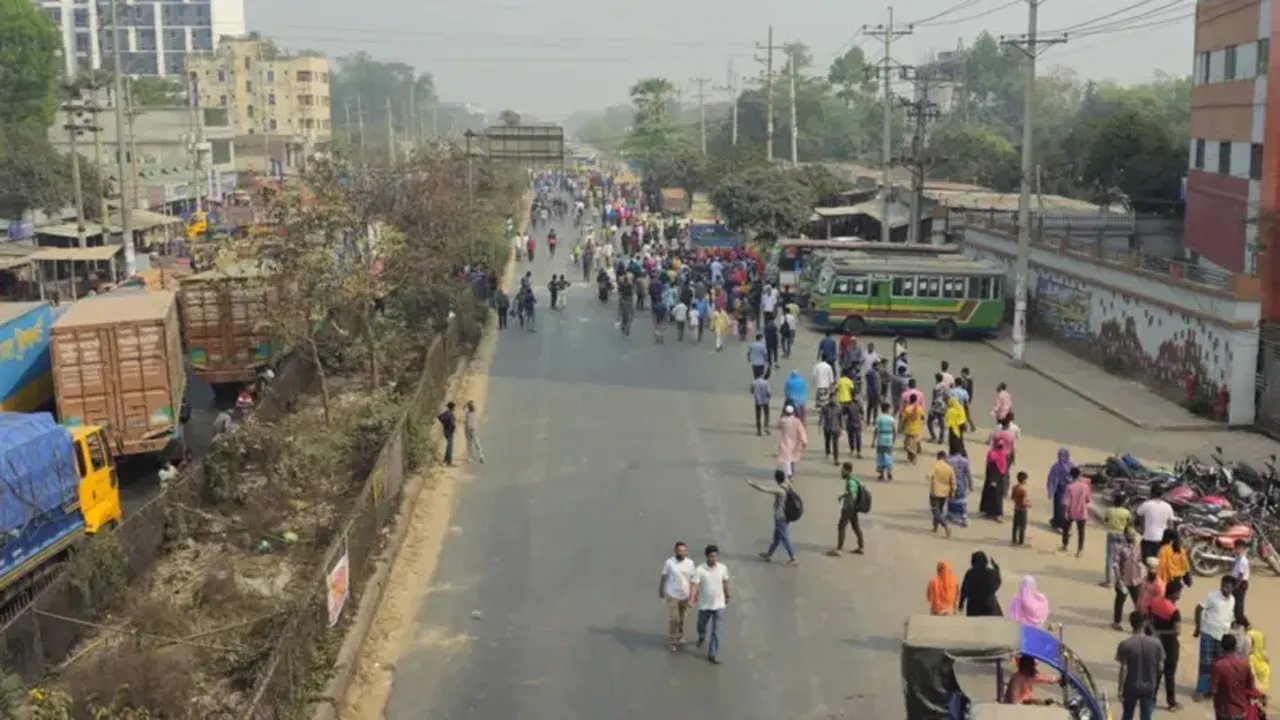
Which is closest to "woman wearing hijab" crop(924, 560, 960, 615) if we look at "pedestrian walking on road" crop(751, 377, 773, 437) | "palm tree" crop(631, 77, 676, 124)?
"pedestrian walking on road" crop(751, 377, 773, 437)

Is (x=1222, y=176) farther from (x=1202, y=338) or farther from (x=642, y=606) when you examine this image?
(x=642, y=606)

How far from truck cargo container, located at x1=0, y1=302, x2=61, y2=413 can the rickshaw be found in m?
16.2

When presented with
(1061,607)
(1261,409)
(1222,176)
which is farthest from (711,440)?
(1222,176)

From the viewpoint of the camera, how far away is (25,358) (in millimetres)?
21641

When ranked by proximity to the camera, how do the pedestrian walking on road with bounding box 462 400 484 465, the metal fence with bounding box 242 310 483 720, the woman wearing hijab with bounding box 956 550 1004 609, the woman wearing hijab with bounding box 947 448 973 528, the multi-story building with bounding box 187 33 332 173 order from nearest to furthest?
the metal fence with bounding box 242 310 483 720
the woman wearing hijab with bounding box 956 550 1004 609
the woman wearing hijab with bounding box 947 448 973 528
the pedestrian walking on road with bounding box 462 400 484 465
the multi-story building with bounding box 187 33 332 173

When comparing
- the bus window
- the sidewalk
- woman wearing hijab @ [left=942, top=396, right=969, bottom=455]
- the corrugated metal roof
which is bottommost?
the sidewalk

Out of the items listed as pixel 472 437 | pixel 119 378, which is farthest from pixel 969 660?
pixel 119 378

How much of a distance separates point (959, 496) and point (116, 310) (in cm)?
1392

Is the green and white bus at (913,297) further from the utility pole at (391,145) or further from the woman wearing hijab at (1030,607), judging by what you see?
the woman wearing hijab at (1030,607)

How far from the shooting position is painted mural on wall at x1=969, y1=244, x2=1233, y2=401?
993 inches

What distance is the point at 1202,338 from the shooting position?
1002 inches

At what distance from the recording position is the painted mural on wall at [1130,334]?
25.2m

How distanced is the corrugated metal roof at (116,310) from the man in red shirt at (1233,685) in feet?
53.3

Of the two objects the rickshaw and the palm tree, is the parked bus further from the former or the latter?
the palm tree
